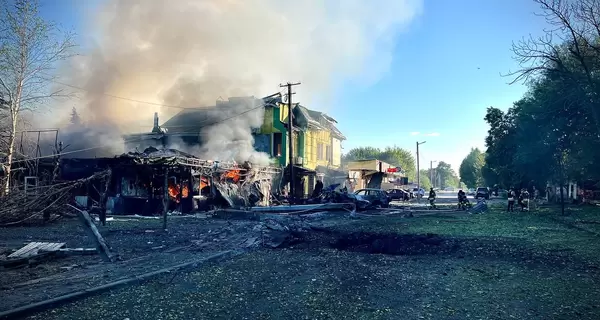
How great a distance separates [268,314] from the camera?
17.3 feet

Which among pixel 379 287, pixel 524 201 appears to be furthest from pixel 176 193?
pixel 524 201

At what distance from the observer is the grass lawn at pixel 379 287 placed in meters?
5.31

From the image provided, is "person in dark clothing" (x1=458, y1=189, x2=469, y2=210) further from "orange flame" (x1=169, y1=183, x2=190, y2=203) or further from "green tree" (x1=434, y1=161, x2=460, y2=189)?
"green tree" (x1=434, y1=161, x2=460, y2=189)

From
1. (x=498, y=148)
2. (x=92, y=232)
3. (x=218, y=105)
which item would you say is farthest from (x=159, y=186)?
(x=498, y=148)

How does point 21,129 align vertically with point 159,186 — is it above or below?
above

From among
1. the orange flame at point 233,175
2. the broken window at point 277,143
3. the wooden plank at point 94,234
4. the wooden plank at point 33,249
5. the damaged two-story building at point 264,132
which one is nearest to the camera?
the wooden plank at point 94,234

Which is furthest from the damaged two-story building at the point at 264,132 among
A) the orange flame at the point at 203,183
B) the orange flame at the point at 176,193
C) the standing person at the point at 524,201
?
the standing person at the point at 524,201

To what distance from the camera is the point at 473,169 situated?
90.9 m

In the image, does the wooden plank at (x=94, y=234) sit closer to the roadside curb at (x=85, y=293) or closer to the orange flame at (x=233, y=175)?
the roadside curb at (x=85, y=293)

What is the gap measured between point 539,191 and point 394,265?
46.3 meters

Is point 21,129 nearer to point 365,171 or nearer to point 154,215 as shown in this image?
point 154,215

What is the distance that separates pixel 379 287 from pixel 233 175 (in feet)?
66.6

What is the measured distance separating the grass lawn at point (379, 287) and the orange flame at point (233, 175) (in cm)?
1570

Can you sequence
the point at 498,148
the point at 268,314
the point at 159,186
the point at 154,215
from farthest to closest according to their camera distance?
the point at 498,148
the point at 159,186
the point at 154,215
the point at 268,314
